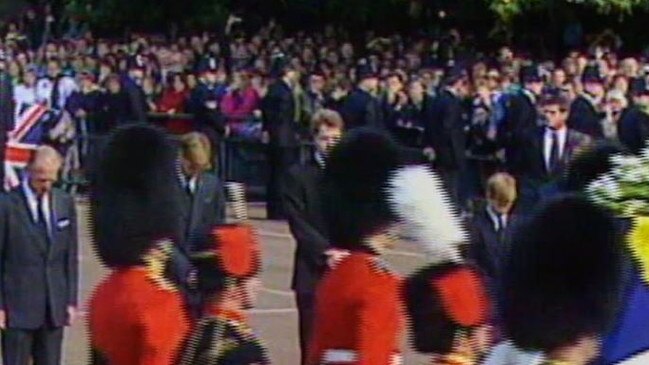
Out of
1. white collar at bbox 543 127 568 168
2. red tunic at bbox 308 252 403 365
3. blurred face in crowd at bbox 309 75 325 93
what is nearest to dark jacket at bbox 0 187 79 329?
red tunic at bbox 308 252 403 365

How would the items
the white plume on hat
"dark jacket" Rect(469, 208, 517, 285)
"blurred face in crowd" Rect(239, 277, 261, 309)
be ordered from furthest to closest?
1. "dark jacket" Rect(469, 208, 517, 285)
2. "blurred face in crowd" Rect(239, 277, 261, 309)
3. the white plume on hat

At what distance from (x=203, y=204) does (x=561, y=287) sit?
504cm

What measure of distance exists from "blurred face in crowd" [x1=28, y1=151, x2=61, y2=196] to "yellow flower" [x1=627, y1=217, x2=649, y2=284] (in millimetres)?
4747

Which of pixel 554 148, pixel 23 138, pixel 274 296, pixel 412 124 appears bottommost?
pixel 274 296

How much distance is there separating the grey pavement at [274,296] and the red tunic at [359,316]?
2434 mm

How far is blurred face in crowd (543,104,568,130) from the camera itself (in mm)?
15781

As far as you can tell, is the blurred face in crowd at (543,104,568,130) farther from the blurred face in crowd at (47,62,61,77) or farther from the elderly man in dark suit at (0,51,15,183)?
the blurred face in crowd at (47,62,61,77)

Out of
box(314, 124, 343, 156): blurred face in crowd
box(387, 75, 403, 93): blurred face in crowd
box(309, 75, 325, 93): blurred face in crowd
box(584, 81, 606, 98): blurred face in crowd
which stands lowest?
box(309, 75, 325, 93): blurred face in crowd

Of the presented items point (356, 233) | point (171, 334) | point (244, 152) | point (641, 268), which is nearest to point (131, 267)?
point (171, 334)

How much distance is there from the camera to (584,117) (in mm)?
17516

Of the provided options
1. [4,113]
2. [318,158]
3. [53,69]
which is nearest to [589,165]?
[318,158]

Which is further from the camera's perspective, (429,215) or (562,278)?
(429,215)

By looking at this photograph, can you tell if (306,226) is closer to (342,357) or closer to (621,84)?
(342,357)

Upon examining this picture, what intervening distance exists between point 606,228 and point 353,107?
592 inches
